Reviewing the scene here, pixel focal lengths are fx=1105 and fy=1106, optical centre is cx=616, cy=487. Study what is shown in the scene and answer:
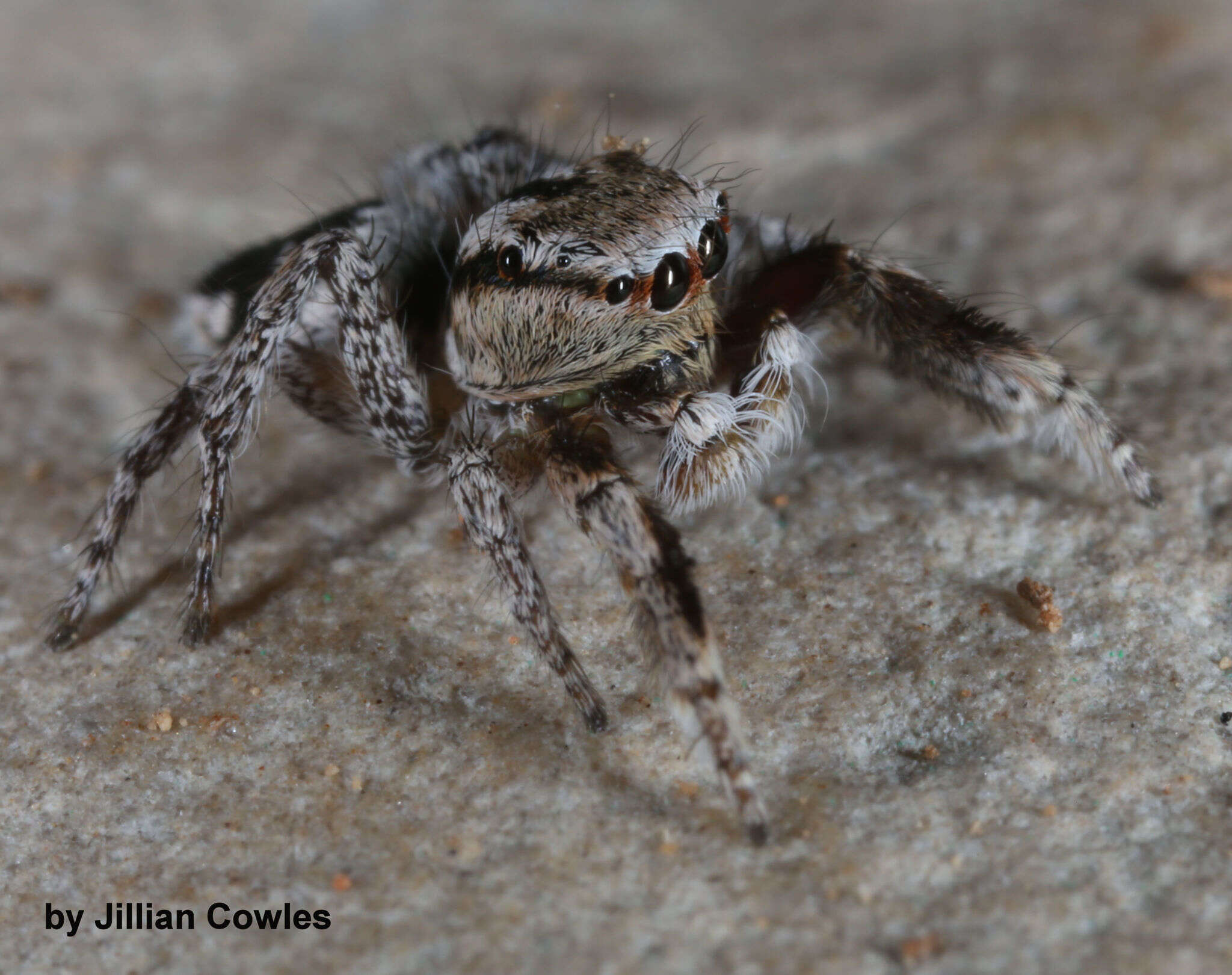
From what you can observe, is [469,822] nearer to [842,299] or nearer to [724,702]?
[724,702]

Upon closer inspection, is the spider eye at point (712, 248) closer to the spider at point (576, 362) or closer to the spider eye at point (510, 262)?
the spider at point (576, 362)

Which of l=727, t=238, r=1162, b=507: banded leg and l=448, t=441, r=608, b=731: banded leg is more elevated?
l=727, t=238, r=1162, b=507: banded leg

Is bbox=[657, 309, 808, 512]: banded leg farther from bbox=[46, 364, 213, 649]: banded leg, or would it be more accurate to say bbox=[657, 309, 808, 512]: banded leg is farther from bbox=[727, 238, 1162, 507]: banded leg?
bbox=[46, 364, 213, 649]: banded leg

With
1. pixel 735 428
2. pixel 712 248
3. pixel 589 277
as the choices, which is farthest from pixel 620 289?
pixel 735 428

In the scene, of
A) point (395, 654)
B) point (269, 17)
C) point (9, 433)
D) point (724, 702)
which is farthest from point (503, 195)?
point (269, 17)

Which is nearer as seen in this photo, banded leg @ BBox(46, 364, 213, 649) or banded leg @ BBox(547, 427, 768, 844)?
banded leg @ BBox(547, 427, 768, 844)

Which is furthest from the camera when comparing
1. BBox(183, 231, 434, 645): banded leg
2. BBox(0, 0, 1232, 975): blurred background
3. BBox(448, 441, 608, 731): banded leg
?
BBox(183, 231, 434, 645): banded leg

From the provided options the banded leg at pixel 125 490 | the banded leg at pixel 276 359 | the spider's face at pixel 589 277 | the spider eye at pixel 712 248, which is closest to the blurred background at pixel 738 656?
the banded leg at pixel 125 490

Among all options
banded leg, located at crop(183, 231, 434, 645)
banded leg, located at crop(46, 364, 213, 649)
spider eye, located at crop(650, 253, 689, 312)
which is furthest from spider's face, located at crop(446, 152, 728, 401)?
banded leg, located at crop(46, 364, 213, 649)
